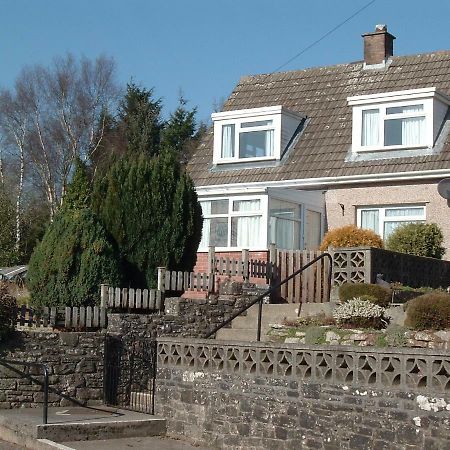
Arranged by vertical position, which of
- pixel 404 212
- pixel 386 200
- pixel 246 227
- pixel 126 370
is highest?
pixel 386 200

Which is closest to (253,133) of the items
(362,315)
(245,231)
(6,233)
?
(245,231)

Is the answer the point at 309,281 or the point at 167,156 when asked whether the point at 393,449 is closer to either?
the point at 309,281

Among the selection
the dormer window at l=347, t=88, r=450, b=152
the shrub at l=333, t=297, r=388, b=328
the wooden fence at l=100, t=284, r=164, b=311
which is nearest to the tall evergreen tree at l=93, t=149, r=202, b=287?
the wooden fence at l=100, t=284, r=164, b=311

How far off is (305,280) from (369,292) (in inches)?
133

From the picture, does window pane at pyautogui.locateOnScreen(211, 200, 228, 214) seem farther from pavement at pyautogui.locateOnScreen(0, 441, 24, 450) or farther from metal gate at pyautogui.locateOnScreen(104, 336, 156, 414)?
pavement at pyautogui.locateOnScreen(0, 441, 24, 450)

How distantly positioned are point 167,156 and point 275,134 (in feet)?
23.8

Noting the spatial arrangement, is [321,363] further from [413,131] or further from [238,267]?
[413,131]

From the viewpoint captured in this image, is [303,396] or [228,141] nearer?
[303,396]

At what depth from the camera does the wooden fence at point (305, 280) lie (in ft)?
65.5

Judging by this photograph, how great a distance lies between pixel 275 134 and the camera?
93.5ft

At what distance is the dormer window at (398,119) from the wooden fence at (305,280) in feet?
22.4

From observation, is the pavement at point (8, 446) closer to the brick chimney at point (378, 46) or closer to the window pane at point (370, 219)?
the window pane at point (370, 219)

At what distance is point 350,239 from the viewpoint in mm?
22406

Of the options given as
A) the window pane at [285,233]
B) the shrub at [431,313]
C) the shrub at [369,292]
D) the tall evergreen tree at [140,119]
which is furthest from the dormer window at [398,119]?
the tall evergreen tree at [140,119]
